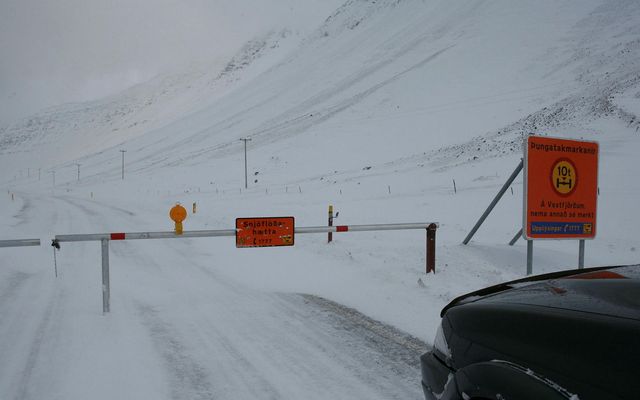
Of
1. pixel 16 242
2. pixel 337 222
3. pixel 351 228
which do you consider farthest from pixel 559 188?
pixel 337 222

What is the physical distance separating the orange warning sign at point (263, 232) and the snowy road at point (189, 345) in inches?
30.4

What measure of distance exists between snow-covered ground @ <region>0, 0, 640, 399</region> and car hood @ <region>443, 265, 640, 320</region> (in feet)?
4.14

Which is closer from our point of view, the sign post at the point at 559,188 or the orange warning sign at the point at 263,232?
the orange warning sign at the point at 263,232

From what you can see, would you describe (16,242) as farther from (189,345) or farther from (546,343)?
(546,343)

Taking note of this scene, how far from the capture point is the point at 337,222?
52.4ft

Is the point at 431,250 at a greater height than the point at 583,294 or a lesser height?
lesser

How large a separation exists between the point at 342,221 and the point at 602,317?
1439 cm

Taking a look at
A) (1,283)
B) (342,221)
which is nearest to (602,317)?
(1,283)

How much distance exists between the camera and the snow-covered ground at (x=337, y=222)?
3.68 metres

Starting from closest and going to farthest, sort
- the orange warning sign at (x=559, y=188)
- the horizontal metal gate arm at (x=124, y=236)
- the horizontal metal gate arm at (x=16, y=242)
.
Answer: the horizontal metal gate arm at (x=16, y=242) → the horizontal metal gate arm at (x=124, y=236) → the orange warning sign at (x=559, y=188)

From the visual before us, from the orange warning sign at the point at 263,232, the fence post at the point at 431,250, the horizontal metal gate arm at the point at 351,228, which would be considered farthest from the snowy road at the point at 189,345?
the fence post at the point at 431,250

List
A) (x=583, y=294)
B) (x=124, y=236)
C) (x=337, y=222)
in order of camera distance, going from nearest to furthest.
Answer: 1. (x=583, y=294)
2. (x=124, y=236)
3. (x=337, y=222)

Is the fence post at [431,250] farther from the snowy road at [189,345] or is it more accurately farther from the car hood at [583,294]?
the car hood at [583,294]

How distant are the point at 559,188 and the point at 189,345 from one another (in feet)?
16.6
